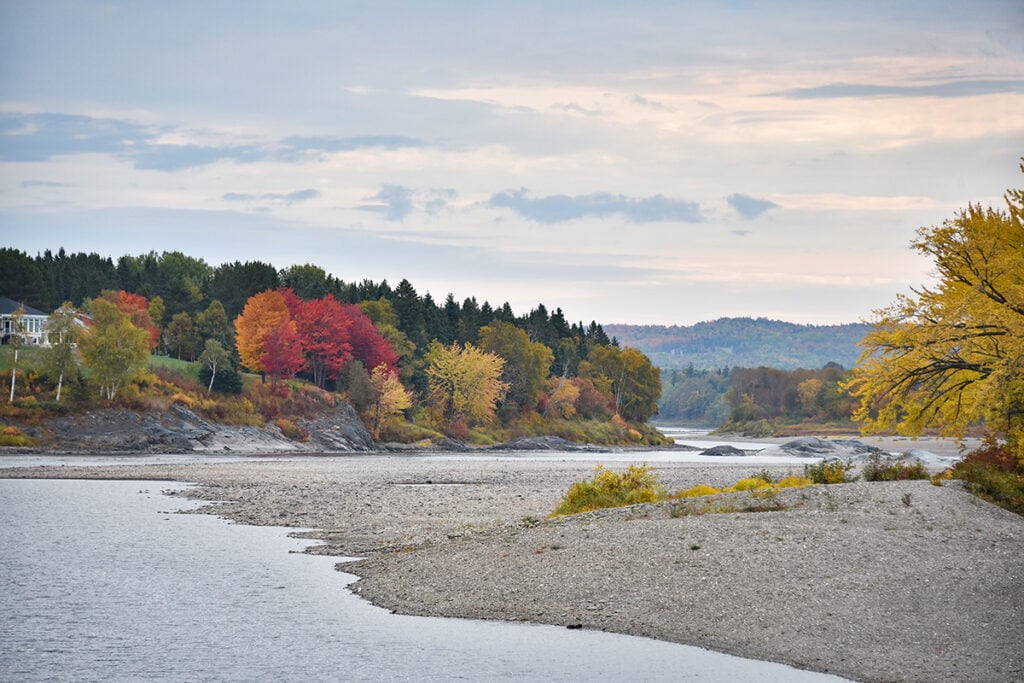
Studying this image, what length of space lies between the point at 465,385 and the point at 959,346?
345ft

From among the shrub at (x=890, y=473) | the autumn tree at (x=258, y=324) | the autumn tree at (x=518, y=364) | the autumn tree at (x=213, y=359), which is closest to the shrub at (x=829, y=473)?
the shrub at (x=890, y=473)

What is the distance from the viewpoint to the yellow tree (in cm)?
3681

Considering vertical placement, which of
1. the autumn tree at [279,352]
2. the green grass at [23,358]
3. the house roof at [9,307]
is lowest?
the green grass at [23,358]

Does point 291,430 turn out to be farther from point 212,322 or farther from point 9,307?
point 9,307

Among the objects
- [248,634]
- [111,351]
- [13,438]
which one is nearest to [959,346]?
[248,634]

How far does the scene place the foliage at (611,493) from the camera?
36.7 meters

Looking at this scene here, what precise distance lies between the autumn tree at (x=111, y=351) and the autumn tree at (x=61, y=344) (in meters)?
1.28

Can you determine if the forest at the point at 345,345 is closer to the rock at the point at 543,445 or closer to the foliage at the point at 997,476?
the rock at the point at 543,445

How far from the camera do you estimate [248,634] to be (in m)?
22.7

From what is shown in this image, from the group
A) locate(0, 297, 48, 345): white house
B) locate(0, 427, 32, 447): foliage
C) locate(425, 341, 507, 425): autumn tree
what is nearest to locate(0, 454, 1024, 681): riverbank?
locate(0, 427, 32, 447): foliage

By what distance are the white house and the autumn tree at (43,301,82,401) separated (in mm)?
13613

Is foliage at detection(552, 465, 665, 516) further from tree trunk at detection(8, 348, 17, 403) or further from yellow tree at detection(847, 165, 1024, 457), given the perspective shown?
tree trunk at detection(8, 348, 17, 403)

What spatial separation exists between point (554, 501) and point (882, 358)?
15.3 m

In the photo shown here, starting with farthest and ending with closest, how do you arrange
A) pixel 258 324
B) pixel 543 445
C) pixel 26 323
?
pixel 543 445, pixel 258 324, pixel 26 323
